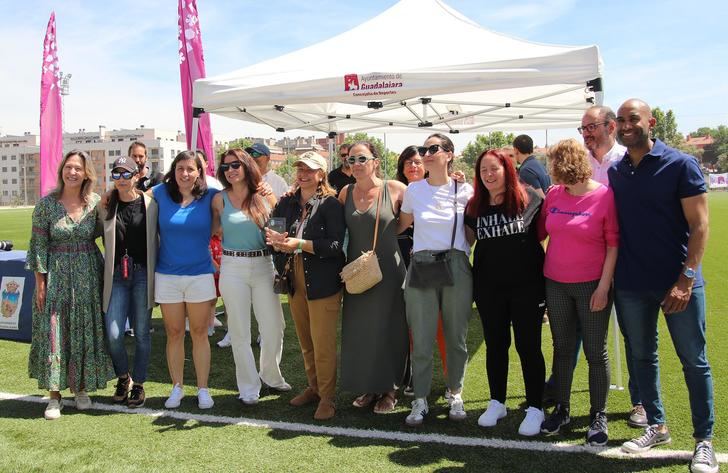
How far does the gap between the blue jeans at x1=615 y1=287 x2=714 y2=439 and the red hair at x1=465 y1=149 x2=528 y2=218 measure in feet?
2.65

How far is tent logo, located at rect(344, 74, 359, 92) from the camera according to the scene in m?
5.73

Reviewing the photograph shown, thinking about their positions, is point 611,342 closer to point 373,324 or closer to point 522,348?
point 522,348

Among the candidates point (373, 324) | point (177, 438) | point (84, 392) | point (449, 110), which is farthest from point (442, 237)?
point (449, 110)

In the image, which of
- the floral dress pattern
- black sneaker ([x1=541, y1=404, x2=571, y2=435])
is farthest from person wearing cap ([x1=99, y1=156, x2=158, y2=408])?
black sneaker ([x1=541, y1=404, x2=571, y2=435])

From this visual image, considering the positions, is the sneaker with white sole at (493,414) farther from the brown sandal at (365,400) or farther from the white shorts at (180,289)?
the white shorts at (180,289)

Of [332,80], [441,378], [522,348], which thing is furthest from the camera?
[332,80]

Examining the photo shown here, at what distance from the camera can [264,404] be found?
4.38 m

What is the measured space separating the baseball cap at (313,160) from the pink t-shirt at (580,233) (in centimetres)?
164

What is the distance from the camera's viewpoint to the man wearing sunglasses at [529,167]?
225 inches

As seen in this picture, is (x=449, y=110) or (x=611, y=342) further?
(x=449, y=110)

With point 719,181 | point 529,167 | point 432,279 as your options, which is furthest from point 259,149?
point 719,181

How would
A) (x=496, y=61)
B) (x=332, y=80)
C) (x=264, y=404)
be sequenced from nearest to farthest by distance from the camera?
(x=264, y=404) < (x=496, y=61) < (x=332, y=80)

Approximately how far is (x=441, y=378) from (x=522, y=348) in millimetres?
1362

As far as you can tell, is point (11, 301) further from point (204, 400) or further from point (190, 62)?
point (190, 62)
